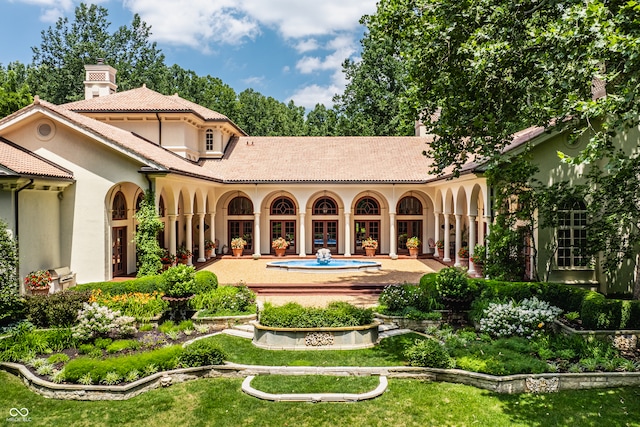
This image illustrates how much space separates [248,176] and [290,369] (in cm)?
1812

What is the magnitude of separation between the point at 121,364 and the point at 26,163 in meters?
9.94

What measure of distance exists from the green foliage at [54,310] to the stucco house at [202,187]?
2.81 metres

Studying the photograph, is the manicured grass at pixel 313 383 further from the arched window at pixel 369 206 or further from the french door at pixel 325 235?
the arched window at pixel 369 206

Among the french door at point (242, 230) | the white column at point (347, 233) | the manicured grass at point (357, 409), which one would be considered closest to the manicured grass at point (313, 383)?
the manicured grass at point (357, 409)

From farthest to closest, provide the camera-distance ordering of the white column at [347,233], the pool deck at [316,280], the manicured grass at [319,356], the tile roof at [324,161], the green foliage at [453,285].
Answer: the white column at [347,233] < the tile roof at [324,161] < the pool deck at [316,280] < the green foliage at [453,285] < the manicured grass at [319,356]

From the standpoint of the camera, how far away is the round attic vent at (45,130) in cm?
1794

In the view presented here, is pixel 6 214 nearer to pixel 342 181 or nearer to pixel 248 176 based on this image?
pixel 248 176

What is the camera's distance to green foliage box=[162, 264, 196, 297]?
1361cm

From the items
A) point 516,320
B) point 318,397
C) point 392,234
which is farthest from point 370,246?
point 318,397

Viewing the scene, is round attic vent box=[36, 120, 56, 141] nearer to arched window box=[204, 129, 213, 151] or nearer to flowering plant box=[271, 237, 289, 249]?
arched window box=[204, 129, 213, 151]

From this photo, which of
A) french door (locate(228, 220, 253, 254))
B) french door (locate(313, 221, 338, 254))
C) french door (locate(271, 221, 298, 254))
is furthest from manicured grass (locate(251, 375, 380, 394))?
french door (locate(228, 220, 253, 254))

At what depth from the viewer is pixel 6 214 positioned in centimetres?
1480

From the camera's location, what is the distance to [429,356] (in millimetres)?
10133

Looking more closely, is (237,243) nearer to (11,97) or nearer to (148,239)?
(148,239)
